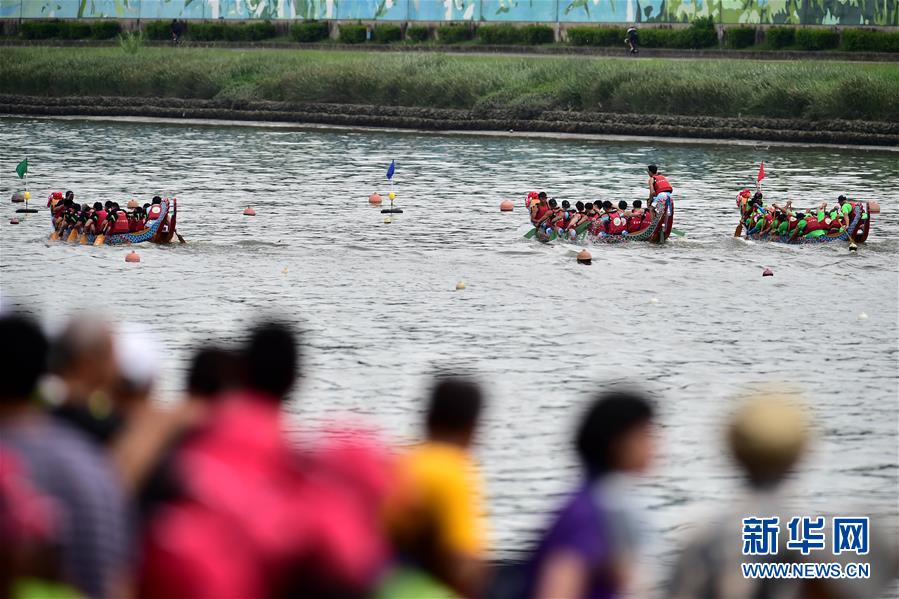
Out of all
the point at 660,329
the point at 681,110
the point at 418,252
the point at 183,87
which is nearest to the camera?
the point at 660,329

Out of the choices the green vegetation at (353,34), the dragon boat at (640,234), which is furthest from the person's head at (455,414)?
the green vegetation at (353,34)

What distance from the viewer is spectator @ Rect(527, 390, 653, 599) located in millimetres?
6172

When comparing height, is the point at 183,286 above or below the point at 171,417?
below

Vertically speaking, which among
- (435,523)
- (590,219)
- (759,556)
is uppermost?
(435,523)

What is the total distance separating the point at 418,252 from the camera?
31281 mm

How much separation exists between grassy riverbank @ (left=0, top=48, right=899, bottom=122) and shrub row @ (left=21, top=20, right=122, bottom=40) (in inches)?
185

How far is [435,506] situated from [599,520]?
0.66 meters

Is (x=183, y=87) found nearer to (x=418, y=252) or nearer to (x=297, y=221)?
(x=297, y=221)

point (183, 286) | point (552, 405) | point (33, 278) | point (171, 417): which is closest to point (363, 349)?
point (552, 405)

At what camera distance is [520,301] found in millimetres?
25734

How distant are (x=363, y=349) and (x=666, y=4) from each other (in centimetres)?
5156

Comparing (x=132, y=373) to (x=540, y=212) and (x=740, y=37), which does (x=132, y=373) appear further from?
(x=740, y=37)

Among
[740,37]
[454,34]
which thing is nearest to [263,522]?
[740,37]

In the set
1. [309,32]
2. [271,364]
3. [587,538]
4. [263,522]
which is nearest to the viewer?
[263,522]
